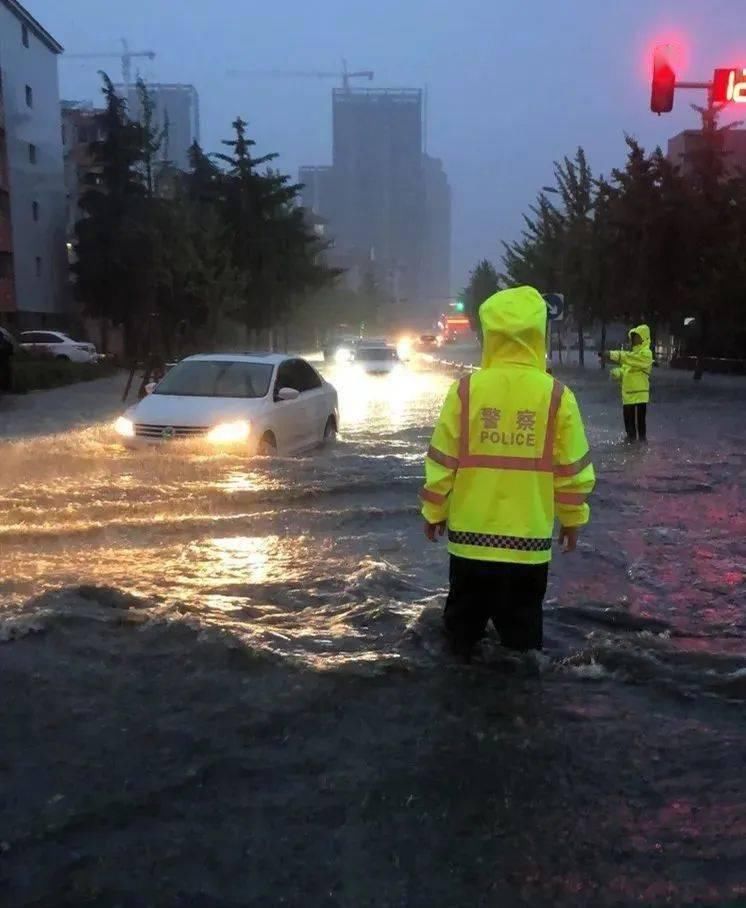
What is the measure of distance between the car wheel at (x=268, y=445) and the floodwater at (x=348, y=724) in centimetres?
262

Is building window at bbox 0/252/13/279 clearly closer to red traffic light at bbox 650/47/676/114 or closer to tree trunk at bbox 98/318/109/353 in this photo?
tree trunk at bbox 98/318/109/353

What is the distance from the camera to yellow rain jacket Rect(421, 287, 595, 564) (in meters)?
4.47

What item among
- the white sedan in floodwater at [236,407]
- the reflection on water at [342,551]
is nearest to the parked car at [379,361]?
the white sedan in floodwater at [236,407]

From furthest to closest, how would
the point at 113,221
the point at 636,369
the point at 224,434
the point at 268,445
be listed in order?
the point at 113,221 < the point at 636,369 < the point at 268,445 < the point at 224,434

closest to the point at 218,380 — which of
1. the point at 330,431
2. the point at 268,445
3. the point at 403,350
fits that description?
the point at 268,445

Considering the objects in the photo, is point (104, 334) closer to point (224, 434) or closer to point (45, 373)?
point (45, 373)

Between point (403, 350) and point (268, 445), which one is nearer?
point (268, 445)

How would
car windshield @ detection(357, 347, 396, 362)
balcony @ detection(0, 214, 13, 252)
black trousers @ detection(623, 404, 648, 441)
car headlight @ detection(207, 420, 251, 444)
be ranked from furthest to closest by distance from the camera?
balcony @ detection(0, 214, 13, 252), car windshield @ detection(357, 347, 396, 362), black trousers @ detection(623, 404, 648, 441), car headlight @ detection(207, 420, 251, 444)

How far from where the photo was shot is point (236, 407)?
1144 cm

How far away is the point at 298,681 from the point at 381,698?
411 millimetres

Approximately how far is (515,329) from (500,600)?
115 cm

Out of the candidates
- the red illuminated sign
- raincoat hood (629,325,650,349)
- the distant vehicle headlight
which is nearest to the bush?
the distant vehicle headlight

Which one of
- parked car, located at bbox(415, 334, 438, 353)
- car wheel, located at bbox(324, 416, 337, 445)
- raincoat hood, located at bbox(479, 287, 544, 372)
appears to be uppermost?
raincoat hood, located at bbox(479, 287, 544, 372)

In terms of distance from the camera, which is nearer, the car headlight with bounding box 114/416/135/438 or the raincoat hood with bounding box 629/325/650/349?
the car headlight with bounding box 114/416/135/438
